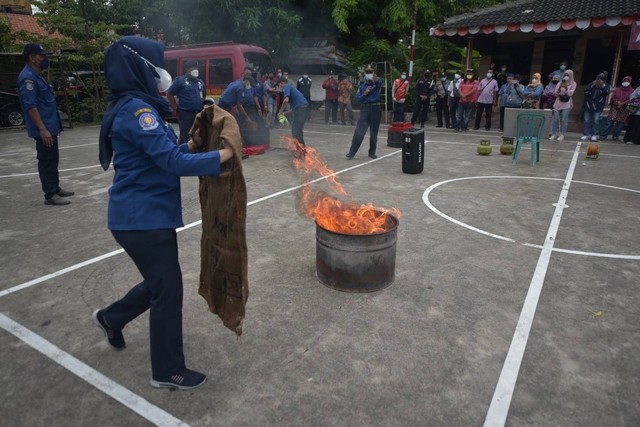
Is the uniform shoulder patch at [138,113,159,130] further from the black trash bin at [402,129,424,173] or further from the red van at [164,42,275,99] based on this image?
the red van at [164,42,275,99]

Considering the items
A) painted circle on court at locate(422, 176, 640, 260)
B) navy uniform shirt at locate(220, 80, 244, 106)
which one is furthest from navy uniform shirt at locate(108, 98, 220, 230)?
navy uniform shirt at locate(220, 80, 244, 106)

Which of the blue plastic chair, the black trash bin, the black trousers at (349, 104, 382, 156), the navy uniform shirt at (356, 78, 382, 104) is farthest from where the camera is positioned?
the black trousers at (349, 104, 382, 156)

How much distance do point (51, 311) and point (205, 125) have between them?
235cm

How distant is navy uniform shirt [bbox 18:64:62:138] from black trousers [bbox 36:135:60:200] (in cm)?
18

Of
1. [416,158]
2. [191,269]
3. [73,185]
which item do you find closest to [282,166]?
[416,158]

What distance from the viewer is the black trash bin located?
865 cm

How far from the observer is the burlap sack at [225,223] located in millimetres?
2568

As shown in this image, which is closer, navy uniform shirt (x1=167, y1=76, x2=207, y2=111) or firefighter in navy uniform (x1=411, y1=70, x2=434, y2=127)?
navy uniform shirt (x1=167, y1=76, x2=207, y2=111)

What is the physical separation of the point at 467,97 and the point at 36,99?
1278 centimetres

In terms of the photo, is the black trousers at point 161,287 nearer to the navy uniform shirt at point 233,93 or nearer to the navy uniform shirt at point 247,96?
the navy uniform shirt at point 233,93

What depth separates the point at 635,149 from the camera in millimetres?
12039

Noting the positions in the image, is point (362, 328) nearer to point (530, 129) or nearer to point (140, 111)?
point (140, 111)

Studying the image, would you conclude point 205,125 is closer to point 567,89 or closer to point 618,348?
point 618,348

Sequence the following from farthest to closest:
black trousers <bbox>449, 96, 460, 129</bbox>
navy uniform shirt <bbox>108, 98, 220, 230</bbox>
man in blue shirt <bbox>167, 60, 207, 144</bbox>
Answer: black trousers <bbox>449, 96, 460, 129</bbox>, man in blue shirt <bbox>167, 60, 207, 144</bbox>, navy uniform shirt <bbox>108, 98, 220, 230</bbox>
